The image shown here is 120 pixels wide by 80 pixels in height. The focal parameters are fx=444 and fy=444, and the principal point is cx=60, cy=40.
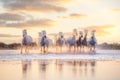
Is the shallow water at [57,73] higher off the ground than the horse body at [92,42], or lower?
lower

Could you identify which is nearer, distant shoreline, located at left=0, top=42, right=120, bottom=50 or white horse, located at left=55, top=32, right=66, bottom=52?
distant shoreline, located at left=0, top=42, right=120, bottom=50

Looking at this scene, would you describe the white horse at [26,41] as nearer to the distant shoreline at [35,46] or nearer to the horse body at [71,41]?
the distant shoreline at [35,46]

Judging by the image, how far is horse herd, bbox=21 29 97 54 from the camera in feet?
41.7

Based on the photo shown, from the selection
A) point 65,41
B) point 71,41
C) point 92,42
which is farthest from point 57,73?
point 71,41

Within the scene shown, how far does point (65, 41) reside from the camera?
1361 centimetres

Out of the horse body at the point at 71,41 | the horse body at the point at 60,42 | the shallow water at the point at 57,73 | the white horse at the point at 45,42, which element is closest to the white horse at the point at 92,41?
the horse body at the point at 71,41

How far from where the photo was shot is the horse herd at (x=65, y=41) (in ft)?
41.7

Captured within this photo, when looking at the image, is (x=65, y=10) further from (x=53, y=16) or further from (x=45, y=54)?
(x=45, y=54)

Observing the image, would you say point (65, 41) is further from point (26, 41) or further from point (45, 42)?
point (26, 41)

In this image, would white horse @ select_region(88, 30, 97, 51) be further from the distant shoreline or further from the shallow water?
the shallow water

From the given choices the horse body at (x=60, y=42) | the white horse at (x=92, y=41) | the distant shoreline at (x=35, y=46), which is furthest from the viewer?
the horse body at (x=60, y=42)

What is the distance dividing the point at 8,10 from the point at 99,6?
8.40ft

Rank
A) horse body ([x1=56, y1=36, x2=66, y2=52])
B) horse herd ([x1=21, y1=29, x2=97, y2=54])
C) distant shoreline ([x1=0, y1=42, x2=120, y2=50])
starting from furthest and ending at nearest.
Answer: horse body ([x1=56, y1=36, x2=66, y2=52]), horse herd ([x1=21, y1=29, x2=97, y2=54]), distant shoreline ([x1=0, y1=42, x2=120, y2=50])

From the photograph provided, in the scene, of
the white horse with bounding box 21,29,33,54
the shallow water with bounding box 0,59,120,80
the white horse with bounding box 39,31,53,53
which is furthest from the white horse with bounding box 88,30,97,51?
the shallow water with bounding box 0,59,120,80
